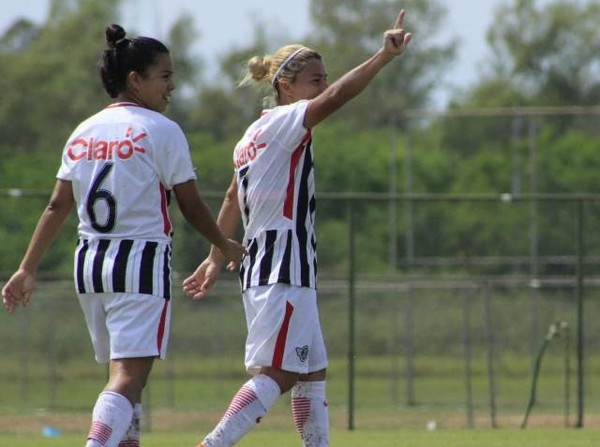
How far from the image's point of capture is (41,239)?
7.11m

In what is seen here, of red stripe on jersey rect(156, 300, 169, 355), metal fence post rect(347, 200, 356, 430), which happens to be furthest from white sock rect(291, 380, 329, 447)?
metal fence post rect(347, 200, 356, 430)

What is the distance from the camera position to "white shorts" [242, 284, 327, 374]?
292 inches

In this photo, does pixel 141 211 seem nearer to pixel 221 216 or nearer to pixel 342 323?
pixel 221 216

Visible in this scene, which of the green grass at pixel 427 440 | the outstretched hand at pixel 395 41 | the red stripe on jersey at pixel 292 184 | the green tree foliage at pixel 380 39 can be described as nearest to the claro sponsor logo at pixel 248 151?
the red stripe on jersey at pixel 292 184

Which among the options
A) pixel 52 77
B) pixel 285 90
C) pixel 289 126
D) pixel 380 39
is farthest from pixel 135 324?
pixel 380 39

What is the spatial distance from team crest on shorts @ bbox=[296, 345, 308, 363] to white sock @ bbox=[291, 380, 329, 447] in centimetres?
21

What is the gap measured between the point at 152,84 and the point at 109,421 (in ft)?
4.76

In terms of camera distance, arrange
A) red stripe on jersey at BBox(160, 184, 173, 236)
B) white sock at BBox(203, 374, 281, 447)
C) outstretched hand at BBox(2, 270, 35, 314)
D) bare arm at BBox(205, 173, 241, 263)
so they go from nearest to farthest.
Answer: red stripe on jersey at BBox(160, 184, 173, 236) < outstretched hand at BBox(2, 270, 35, 314) < white sock at BBox(203, 374, 281, 447) < bare arm at BBox(205, 173, 241, 263)

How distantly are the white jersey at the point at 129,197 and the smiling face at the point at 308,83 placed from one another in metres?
0.84

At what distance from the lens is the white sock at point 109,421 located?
22.4 ft

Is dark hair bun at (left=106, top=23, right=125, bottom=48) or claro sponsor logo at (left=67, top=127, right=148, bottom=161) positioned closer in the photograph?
claro sponsor logo at (left=67, top=127, right=148, bottom=161)

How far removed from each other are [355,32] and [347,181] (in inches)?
1276

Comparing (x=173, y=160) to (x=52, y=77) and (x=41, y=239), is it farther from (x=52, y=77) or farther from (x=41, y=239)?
(x=52, y=77)

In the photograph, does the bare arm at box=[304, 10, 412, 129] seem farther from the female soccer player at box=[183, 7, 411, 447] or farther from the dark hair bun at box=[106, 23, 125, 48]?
the dark hair bun at box=[106, 23, 125, 48]
